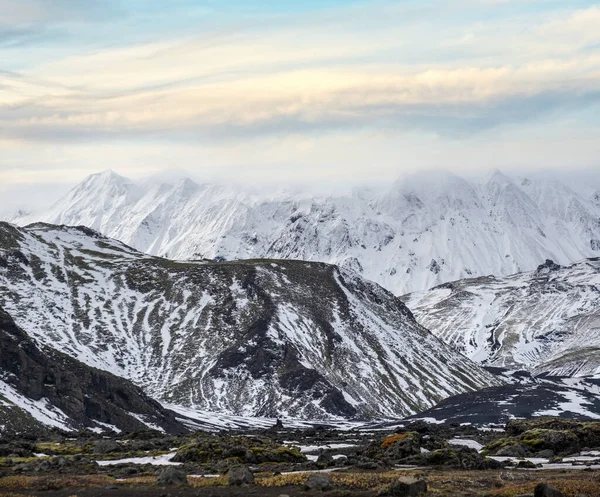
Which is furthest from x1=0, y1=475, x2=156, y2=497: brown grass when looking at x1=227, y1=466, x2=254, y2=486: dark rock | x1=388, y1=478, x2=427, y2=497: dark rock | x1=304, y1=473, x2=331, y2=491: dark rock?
x1=388, y1=478, x2=427, y2=497: dark rock

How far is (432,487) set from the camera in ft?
196

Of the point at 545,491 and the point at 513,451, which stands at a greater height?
the point at 545,491

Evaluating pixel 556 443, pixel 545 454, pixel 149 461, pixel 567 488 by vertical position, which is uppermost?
pixel 567 488

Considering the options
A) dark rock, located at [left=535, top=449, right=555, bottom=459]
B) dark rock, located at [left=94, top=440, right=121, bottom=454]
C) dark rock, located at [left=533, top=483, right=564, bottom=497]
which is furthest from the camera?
dark rock, located at [left=94, top=440, right=121, bottom=454]

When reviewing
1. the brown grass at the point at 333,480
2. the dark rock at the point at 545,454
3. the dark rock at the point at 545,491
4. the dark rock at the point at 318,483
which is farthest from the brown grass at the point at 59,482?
the dark rock at the point at 545,454

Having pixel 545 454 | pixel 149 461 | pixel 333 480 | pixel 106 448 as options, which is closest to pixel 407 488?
pixel 333 480

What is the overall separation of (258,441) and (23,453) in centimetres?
2387

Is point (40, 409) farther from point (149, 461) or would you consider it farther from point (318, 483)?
point (318, 483)

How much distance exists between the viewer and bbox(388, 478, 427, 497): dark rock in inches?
2196

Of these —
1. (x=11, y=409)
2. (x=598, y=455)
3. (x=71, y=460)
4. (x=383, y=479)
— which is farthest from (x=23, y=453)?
(x=11, y=409)

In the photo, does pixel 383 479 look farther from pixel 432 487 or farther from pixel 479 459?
pixel 479 459

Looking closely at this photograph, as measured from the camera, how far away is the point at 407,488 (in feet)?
184

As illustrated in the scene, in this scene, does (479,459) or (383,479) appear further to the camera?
(479,459)

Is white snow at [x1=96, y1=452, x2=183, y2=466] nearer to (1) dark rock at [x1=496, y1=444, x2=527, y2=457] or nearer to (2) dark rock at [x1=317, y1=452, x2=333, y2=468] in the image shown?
(2) dark rock at [x1=317, y1=452, x2=333, y2=468]
